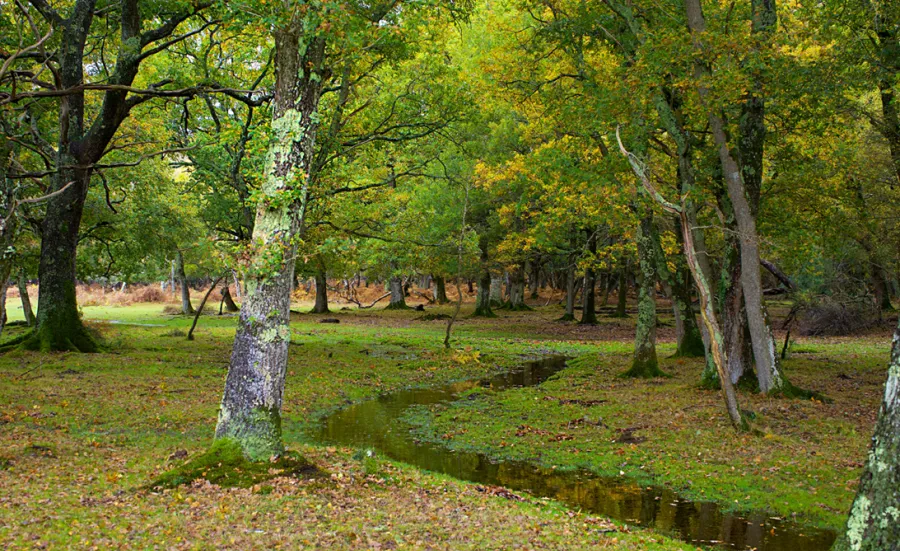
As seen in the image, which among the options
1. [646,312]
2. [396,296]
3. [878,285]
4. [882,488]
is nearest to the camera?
[882,488]

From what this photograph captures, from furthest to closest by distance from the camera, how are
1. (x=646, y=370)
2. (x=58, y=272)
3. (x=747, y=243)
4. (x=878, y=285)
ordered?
(x=878, y=285) → (x=646, y=370) → (x=58, y=272) → (x=747, y=243)

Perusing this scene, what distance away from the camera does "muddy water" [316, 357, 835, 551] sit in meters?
8.52

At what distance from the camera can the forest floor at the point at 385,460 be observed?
680cm

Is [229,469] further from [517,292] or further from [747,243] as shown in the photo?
[517,292]

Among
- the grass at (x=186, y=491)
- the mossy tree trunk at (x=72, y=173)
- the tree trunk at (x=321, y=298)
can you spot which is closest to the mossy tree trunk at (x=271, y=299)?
the grass at (x=186, y=491)

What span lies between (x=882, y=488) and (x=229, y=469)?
7004mm

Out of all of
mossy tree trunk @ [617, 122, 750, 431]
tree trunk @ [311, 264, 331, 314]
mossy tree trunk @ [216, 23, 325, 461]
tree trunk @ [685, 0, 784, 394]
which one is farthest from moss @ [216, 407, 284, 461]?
tree trunk @ [311, 264, 331, 314]

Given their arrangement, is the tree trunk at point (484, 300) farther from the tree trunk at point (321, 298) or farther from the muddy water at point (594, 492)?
the muddy water at point (594, 492)

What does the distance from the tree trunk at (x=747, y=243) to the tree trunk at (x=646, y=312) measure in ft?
15.6

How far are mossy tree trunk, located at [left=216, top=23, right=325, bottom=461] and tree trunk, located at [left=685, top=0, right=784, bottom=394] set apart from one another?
941 cm

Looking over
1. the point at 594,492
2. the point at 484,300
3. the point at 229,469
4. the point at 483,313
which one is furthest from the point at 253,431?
the point at 484,300

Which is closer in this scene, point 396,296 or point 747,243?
point 747,243

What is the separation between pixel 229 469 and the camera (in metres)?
8.20

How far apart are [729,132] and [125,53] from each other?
55.3 feet
